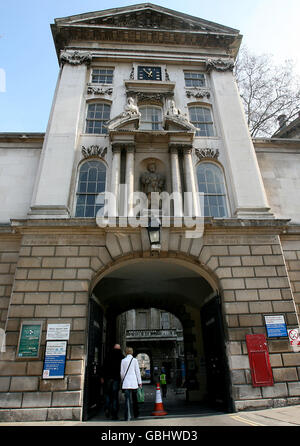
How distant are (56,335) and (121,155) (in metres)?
7.30

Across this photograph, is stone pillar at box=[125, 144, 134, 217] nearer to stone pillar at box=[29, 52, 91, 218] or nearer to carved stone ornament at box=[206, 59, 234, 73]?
stone pillar at box=[29, 52, 91, 218]

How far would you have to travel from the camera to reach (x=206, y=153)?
12.8 meters

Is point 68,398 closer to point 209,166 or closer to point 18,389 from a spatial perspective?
point 18,389

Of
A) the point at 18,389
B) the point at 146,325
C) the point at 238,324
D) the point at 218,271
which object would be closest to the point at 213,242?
the point at 218,271

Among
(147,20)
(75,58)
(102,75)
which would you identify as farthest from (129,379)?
(147,20)

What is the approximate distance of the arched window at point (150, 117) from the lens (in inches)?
549

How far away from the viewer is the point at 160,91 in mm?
14852

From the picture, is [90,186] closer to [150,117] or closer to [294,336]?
[150,117]

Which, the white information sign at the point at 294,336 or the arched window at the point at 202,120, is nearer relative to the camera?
the white information sign at the point at 294,336

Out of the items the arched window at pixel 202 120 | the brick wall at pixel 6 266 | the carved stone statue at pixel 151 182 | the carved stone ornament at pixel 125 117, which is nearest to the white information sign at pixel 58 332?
the brick wall at pixel 6 266

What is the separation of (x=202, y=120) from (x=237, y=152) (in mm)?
2940

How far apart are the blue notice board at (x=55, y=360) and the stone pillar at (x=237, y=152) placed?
7.55 m
